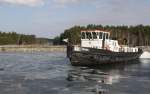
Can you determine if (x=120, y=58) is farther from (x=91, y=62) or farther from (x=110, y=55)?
(x=91, y=62)

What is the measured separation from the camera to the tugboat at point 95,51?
52.8 meters

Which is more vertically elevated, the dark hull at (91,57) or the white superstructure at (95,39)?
the white superstructure at (95,39)

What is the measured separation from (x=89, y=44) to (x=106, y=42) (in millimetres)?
2648

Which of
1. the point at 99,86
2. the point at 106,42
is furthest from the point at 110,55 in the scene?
the point at 99,86

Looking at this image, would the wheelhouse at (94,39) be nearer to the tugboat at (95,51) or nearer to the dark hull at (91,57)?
the tugboat at (95,51)

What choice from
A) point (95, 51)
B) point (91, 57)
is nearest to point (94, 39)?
point (95, 51)

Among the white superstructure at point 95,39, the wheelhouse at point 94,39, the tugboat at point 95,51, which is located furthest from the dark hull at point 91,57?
the wheelhouse at point 94,39

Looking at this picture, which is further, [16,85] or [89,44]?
[89,44]

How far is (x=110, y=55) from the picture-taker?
57062 millimetres

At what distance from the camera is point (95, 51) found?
52906 millimetres

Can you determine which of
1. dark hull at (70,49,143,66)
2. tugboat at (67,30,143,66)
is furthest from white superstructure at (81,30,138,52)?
dark hull at (70,49,143,66)

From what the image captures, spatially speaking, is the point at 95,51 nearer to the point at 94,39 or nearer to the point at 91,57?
the point at 91,57

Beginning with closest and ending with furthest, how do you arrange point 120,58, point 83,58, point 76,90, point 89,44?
point 76,90, point 83,58, point 89,44, point 120,58

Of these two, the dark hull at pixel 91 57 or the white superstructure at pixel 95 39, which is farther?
the white superstructure at pixel 95 39
